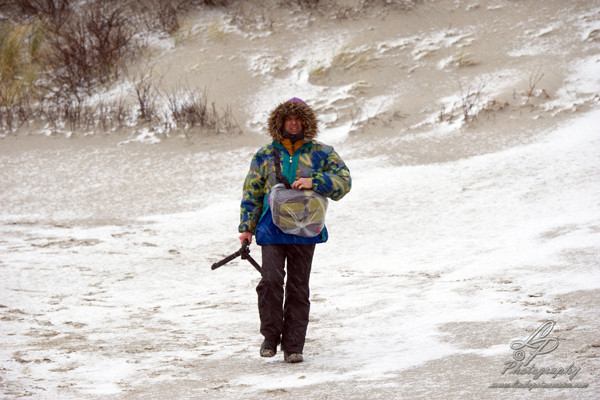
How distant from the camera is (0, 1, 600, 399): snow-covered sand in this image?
371 centimetres

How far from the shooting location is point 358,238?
26.3ft

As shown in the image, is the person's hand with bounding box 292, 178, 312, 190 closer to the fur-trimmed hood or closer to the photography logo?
the fur-trimmed hood

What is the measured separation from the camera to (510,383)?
3.01 m

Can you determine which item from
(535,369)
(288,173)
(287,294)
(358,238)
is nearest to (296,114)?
(288,173)

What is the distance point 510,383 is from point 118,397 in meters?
1.77

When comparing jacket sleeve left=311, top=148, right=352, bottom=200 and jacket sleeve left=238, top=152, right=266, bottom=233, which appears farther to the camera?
jacket sleeve left=238, top=152, right=266, bottom=233

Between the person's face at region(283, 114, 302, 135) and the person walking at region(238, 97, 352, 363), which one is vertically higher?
the person's face at region(283, 114, 302, 135)

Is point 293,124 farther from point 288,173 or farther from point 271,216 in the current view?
point 271,216

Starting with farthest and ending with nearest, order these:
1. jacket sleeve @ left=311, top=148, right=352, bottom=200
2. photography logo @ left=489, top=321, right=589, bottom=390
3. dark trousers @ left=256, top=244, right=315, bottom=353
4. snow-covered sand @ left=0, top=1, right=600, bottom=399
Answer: dark trousers @ left=256, top=244, right=315, bottom=353, jacket sleeve @ left=311, top=148, right=352, bottom=200, snow-covered sand @ left=0, top=1, right=600, bottom=399, photography logo @ left=489, top=321, right=589, bottom=390

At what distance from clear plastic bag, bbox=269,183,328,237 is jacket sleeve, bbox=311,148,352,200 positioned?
58 millimetres

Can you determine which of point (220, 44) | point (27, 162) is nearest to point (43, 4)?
point (220, 44)

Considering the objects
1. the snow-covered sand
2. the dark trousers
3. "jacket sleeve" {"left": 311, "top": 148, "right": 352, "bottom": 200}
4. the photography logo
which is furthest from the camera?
the dark trousers

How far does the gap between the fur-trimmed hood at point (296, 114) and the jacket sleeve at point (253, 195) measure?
175mm

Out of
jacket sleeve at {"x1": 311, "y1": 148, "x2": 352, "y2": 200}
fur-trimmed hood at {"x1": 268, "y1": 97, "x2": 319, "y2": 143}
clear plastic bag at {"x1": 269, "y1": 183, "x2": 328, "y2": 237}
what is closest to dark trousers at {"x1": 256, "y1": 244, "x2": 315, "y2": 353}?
→ clear plastic bag at {"x1": 269, "y1": 183, "x2": 328, "y2": 237}
